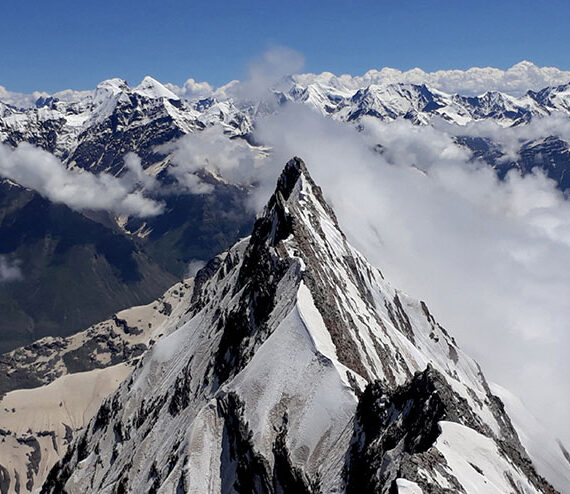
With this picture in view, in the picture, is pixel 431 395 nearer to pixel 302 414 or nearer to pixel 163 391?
pixel 302 414

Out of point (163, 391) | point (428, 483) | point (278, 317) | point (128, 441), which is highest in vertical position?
point (278, 317)

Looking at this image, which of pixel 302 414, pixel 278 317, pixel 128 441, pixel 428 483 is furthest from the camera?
pixel 128 441

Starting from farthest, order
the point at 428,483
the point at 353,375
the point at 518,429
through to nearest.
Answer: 1. the point at 518,429
2. the point at 353,375
3. the point at 428,483

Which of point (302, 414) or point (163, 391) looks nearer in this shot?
point (302, 414)

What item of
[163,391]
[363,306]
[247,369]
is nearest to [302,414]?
[247,369]

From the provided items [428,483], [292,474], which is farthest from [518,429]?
[428,483]

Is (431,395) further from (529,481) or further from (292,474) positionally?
(292,474)

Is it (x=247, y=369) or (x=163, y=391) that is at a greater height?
(x=247, y=369)
